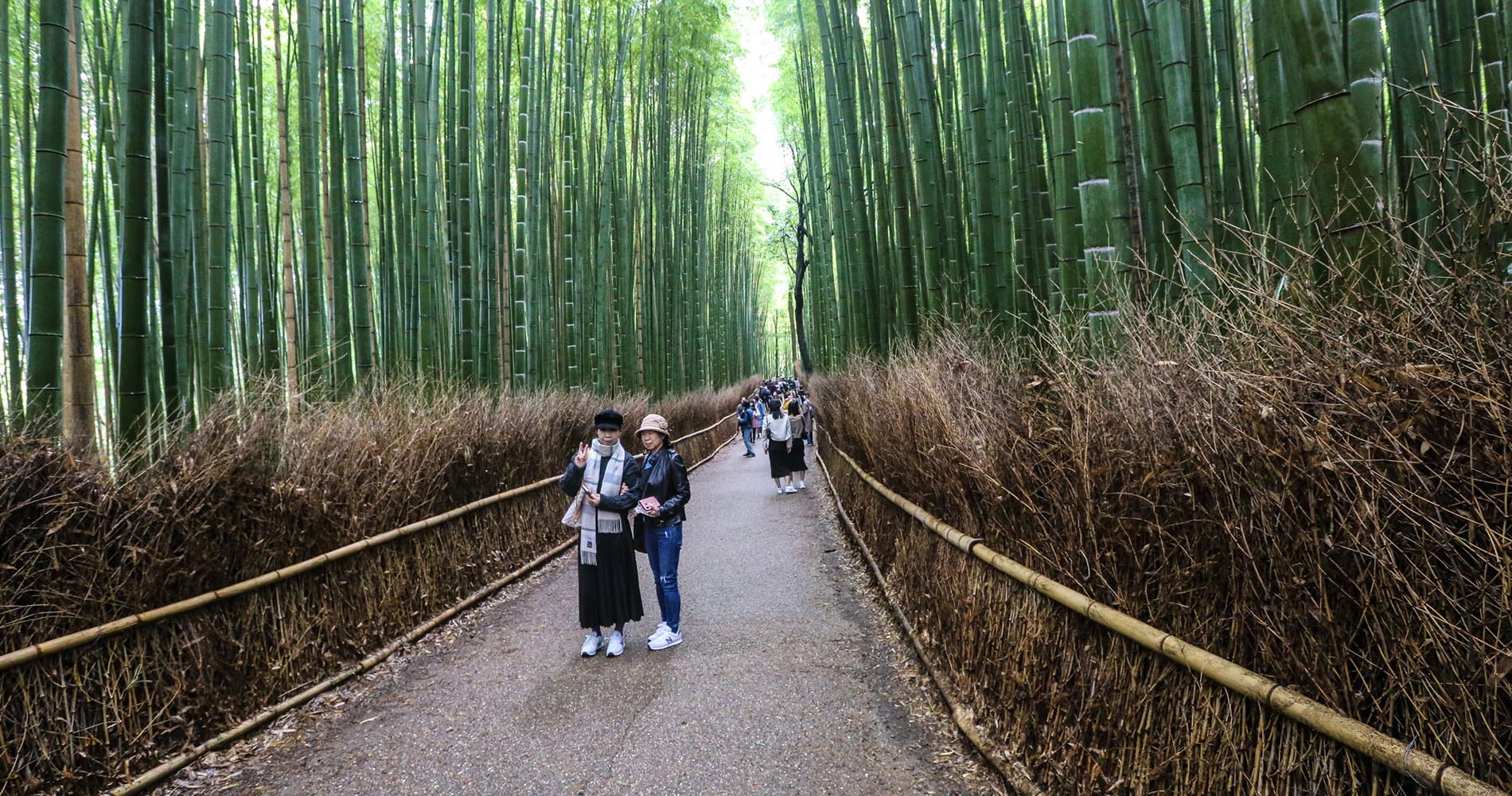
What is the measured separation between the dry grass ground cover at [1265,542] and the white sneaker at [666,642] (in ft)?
5.17

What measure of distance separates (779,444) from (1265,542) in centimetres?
741

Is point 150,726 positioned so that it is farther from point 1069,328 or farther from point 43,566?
point 1069,328

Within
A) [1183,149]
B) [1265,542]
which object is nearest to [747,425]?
[1183,149]

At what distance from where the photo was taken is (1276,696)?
1.33 m

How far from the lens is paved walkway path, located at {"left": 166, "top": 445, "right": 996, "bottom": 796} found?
241 centimetres

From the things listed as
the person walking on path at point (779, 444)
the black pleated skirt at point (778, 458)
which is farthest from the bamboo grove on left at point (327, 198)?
the black pleated skirt at point (778, 458)

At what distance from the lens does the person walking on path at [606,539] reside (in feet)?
11.7

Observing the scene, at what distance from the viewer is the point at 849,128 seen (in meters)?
7.00

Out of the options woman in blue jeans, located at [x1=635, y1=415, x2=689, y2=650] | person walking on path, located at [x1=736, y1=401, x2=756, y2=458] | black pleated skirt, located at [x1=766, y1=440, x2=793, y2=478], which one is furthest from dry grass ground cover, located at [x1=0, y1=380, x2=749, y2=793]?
person walking on path, located at [x1=736, y1=401, x2=756, y2=458]

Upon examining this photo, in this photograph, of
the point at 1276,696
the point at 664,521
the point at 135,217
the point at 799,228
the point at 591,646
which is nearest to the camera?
the point at 1276,696

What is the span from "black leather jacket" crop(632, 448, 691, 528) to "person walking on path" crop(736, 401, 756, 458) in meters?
9.40

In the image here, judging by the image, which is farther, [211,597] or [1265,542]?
[211,597]

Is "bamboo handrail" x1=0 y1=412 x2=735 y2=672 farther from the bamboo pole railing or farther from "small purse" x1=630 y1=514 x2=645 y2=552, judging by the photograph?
"small purse" x1=630 y1=514 x2=645 y2=552

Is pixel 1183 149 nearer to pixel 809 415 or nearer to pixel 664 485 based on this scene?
pixel 664 485
